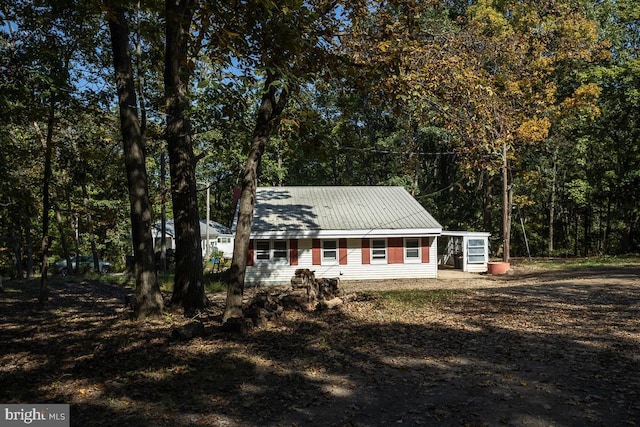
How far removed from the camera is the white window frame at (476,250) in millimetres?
29297

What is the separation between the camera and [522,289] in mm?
17328

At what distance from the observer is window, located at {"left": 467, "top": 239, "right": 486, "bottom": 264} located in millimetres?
29297

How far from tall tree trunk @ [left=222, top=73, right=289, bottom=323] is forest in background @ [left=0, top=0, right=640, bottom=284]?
0.39 meters

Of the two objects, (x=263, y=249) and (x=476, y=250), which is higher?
(x=263, y=249)

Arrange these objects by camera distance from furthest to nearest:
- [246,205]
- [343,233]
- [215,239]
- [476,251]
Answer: [215,239]
[476,251]
[343,233]
[246,205]

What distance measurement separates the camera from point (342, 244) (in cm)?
2578

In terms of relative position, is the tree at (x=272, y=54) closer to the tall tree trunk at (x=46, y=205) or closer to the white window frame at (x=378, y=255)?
the tall tree trunk at (x=46, y=205)

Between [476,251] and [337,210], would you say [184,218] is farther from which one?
[476,251]

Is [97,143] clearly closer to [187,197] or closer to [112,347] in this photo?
[187,197]

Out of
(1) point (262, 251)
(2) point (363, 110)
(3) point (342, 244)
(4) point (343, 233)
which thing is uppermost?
(2) point (363, 110)

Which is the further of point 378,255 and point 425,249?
point 425,249

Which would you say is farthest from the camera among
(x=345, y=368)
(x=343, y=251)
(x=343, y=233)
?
(x=343, y=251)

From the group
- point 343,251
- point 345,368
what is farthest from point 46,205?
point 343,251

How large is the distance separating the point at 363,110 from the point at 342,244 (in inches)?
809
